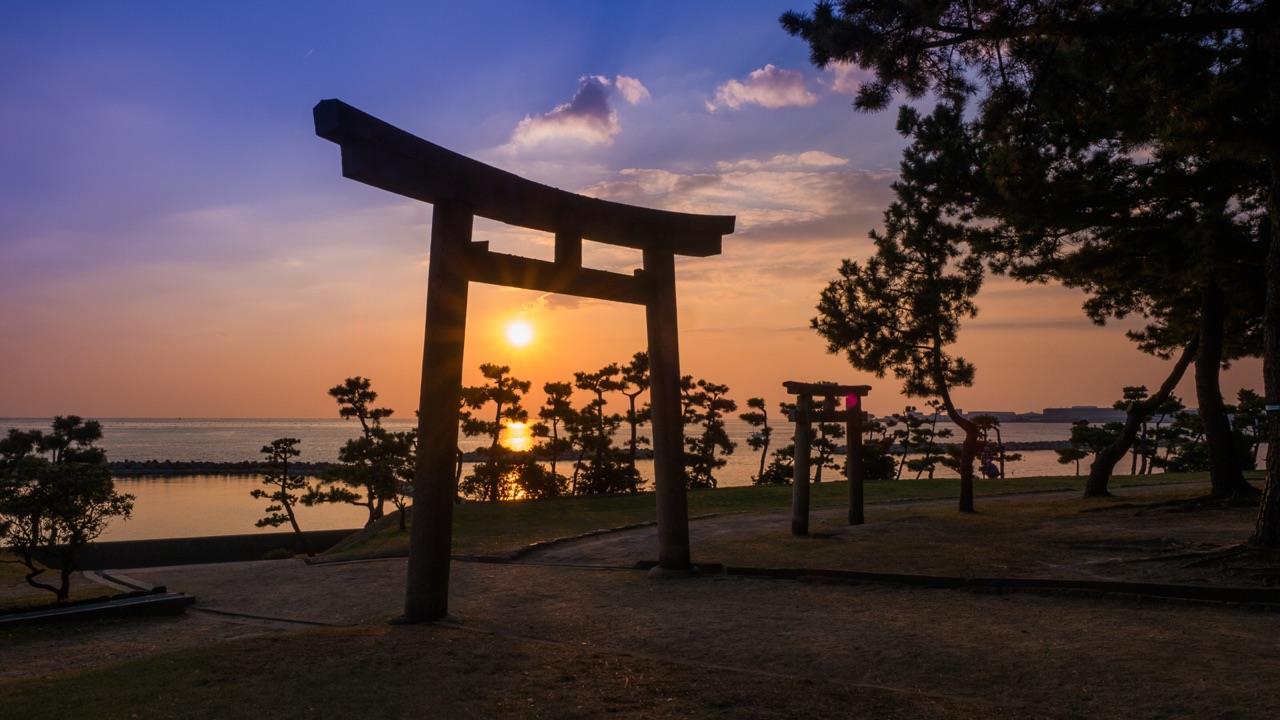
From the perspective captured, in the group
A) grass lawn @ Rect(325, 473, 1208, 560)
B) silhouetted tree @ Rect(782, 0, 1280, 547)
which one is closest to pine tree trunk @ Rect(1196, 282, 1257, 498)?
silhouetted tree @ Rect(782, 0, 1280, 547)

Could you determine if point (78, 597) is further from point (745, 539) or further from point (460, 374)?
point (745, 539)

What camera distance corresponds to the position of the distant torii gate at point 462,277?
7.72m

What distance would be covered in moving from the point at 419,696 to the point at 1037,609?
5.78m

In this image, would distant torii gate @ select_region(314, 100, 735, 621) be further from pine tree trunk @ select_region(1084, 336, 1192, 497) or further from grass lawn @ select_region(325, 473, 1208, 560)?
pine tree trunk @ select_region(1084, 336, 1192, 497)

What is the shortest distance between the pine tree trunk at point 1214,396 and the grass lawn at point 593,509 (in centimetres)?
666

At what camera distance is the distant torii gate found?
7.72m

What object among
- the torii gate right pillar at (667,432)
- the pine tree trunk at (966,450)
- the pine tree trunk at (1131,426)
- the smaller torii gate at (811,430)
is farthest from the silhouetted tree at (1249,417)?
the torii gate right pillar at (667,432)

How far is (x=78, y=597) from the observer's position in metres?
11.6

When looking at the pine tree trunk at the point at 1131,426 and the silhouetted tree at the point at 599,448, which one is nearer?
the pine tree trunk at the point at 1131,426

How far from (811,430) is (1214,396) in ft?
27.7

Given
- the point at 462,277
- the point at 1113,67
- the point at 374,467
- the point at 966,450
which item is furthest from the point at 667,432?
the point at 374,467

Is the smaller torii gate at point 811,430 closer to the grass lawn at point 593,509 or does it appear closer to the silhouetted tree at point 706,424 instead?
the grass lawn at point 593,509

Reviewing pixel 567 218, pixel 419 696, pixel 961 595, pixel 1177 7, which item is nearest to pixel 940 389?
pixel 1177 7

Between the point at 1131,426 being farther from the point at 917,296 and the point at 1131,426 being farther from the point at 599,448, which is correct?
the point at 599,448
